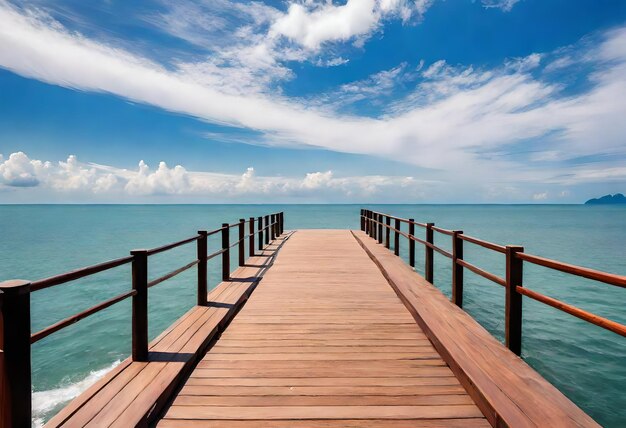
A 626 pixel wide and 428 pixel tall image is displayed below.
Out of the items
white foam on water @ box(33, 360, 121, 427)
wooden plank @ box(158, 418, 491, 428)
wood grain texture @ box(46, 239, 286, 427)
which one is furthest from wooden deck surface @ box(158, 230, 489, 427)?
white foam on water @ box(33, 360, 121, 427)

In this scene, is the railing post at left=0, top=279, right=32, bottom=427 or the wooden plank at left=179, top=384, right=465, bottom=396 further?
the wooden plank at left=179, top=384, right=465, bottom=396

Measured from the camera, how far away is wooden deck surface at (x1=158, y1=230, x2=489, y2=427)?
2627 mm

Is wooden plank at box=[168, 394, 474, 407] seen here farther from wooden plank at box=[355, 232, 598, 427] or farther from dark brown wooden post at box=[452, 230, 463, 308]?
dark brown wooden post at box=[452, 230, 463, 308]

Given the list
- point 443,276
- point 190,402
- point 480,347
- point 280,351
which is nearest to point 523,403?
point 480,347

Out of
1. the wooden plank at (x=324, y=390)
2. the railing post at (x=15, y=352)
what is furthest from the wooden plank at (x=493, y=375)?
the railing post at (x=15, y=352)

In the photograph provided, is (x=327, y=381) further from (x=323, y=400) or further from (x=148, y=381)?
(x=148, y=381)

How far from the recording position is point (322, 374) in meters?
3.24

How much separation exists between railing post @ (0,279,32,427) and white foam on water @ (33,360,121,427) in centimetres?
447

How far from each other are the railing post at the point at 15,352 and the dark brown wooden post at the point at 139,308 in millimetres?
1213

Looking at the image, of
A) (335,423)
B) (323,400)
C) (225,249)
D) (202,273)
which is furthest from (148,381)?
(225,249)

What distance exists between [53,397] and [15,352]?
627cm

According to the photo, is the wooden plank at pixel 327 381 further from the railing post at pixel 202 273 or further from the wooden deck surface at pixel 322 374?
the railing post at pixel 202 273

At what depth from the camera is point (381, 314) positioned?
5059mm

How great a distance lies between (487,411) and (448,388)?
446 millimetres
